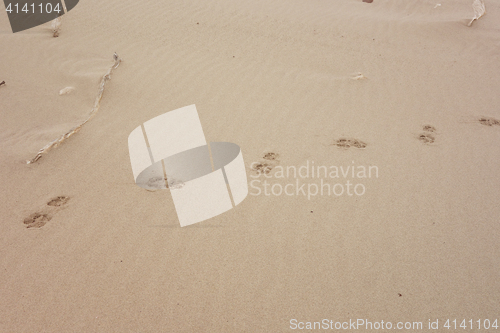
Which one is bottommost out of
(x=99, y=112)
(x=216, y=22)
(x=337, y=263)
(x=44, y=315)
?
(x=337, y=263)

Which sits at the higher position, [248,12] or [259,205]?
[248,12]

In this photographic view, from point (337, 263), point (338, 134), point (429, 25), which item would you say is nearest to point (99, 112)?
point (338, 134)

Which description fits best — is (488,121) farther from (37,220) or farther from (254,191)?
(37,220)

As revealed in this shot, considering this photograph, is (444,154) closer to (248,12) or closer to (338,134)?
(338,134)

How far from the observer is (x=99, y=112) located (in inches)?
118

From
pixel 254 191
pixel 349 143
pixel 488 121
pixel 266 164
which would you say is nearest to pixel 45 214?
pixel 254 191

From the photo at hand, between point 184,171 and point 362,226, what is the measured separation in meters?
1.36

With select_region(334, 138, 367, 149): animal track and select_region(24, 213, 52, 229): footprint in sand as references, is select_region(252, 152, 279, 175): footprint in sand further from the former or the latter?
select_region(24, 213, 52, 229): footprint in sand

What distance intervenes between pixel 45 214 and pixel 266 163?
5.25 ft

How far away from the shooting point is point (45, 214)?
6.49 feet

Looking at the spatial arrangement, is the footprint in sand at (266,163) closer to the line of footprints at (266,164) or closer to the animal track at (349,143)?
the line of footprints at (266,164)

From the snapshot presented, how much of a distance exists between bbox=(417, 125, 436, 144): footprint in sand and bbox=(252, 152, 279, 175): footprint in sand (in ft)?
4.52

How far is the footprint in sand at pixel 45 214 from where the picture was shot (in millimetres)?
1919

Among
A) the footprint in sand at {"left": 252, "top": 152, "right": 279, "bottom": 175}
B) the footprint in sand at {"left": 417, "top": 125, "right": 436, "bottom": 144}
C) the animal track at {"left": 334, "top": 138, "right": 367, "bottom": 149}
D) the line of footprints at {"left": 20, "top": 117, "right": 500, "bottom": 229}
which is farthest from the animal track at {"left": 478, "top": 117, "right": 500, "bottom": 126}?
the footprint in sand at {"left": 252, "top": 152, "right": 279, "bottom": 175}
